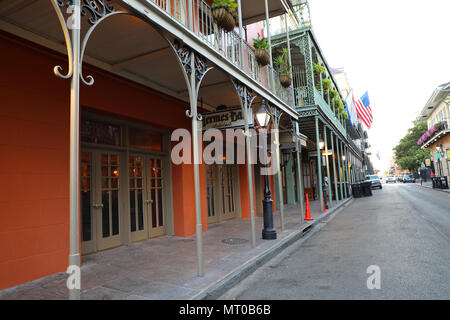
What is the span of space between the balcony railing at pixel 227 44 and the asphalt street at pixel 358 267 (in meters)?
4.22

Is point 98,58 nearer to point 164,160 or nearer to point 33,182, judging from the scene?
point 33,182

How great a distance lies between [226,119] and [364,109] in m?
17.7

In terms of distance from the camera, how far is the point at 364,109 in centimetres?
2153

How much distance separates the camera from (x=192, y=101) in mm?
4625

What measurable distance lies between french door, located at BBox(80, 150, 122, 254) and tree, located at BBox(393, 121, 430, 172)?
5425cm

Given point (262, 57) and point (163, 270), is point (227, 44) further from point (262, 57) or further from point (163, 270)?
point (163, 270)

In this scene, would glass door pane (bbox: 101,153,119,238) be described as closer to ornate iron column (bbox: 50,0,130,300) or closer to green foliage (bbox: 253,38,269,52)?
ornate iron column (bbox: 50,0,130,300)

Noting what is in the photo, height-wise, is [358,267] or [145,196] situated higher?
[145,196]

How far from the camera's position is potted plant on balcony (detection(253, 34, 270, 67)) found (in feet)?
26.3

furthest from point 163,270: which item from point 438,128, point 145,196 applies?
point 438,128

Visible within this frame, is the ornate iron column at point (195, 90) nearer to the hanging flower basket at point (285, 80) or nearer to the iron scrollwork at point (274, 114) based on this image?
the iron scrollwork at point (274, 114)
